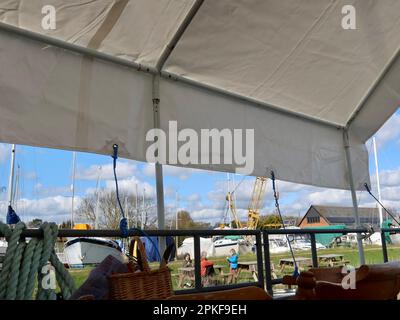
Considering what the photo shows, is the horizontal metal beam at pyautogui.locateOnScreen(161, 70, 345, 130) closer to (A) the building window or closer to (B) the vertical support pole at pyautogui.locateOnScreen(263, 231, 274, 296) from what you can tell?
(B) the vertical support pole at pyautogui.locateOnScreen(263, 231, 274, 296)

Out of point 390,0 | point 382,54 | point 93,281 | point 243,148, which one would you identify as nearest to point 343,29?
point 390,0

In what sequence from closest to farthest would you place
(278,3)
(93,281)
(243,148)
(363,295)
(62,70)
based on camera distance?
(363,295) < (93,281) < (62,70) < (278,3) < (243,148)

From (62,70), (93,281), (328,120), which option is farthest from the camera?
(328,120)

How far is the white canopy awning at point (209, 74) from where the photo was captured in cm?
224

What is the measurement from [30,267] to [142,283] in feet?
1.24

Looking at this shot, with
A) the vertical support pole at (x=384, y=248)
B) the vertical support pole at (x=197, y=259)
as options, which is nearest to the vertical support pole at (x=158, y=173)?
the vertical support pole at (x=197, y=259)

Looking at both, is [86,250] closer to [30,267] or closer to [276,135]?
[30,267]

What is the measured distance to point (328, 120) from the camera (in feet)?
12.7

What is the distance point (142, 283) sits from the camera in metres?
1.33

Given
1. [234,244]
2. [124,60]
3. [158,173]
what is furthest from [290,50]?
[234,244]

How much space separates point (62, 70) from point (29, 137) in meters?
0.48

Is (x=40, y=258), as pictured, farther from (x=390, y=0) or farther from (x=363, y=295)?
(x=390, y=0)

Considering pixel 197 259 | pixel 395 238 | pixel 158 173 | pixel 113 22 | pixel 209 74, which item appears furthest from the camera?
pixel 395 238

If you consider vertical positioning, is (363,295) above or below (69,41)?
below
